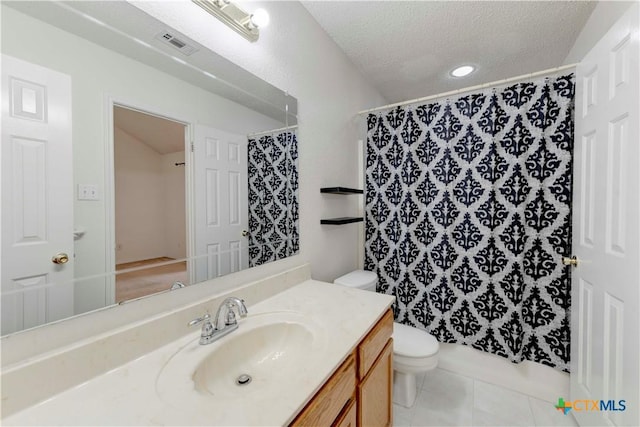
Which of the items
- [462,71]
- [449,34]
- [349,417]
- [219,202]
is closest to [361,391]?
[349,417]

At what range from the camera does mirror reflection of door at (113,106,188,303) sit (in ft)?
2.63

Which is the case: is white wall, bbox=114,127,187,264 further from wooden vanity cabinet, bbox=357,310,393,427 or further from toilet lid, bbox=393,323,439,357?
toilet lid, bbox=393,323,439,357

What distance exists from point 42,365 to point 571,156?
2334 mm

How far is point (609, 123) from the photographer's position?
1.15 m

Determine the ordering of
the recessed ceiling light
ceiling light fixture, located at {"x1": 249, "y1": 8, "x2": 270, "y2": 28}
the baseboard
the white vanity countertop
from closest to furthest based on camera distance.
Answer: the white vanity countertop, ceiling light fixture, located at {"x1": 249, "y1": 8, "x2": 270, "y2": 28}, the baseboard, the recessed ceiling light

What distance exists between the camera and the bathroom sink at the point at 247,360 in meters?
0.67

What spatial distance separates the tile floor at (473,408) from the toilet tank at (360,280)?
2.40ft

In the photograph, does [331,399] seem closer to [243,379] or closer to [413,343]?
[243,379]

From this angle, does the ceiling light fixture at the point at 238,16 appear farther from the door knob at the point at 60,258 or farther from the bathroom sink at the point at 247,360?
the bathroom sink at the point at 247,360

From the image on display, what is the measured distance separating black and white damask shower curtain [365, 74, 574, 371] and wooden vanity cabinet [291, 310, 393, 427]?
831mm

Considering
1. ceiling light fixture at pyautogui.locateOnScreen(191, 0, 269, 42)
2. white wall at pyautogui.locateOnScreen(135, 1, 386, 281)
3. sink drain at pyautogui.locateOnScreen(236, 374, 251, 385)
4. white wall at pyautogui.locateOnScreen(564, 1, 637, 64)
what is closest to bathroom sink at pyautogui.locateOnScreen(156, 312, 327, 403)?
sink drain at pyautogui.locateOnScreen(236, 374, 251, 385)

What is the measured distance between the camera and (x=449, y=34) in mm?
1743

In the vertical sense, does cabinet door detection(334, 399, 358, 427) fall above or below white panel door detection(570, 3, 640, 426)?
below

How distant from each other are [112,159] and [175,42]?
1.55ft
